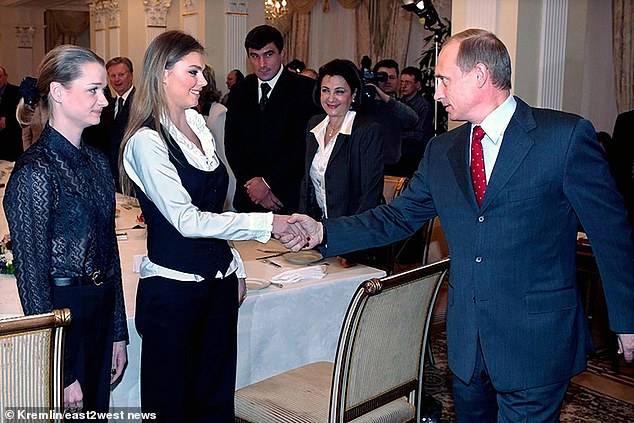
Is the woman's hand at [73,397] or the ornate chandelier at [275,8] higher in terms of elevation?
the ornate chandelier at [275,8]

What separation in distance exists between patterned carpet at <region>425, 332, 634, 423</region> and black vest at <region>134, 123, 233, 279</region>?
5.56 ft

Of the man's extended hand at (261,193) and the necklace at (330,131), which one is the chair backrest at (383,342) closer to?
the necklace at (330,131)

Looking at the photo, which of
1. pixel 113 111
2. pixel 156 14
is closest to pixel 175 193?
pixel 113 111

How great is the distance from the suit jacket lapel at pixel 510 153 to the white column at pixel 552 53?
3630mm

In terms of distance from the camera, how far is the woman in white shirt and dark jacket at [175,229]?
7.72 ft

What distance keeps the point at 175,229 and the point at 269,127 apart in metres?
2.28

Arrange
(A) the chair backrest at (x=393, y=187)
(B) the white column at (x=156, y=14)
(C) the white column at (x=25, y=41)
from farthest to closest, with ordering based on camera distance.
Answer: (C) the white column at (x=25, y=41) → (B) the white column at (x=156, y=14) → (A) the chair backrest at (x=393, y=187)

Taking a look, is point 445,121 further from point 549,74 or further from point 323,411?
point 323,411

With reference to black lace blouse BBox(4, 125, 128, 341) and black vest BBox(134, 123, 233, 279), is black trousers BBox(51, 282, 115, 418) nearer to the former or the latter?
black lace blouse BBox(4, 125, 128, 341)

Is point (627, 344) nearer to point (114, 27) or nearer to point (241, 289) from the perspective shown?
point (241, 289)

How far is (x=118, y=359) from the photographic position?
7.86 feet

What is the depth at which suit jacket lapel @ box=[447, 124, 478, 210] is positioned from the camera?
220 cm

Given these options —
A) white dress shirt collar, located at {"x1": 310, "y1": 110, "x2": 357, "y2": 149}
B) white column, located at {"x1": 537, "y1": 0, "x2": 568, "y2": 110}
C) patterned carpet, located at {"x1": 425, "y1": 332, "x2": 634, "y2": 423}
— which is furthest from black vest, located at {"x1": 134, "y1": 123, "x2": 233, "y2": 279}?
white column, located at {"x1": 537, "y1": 0, "x2": 568, "y2": 110}

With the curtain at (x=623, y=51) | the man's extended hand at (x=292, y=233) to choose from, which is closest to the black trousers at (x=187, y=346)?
the man's extended hand at (x=292, y=233)
